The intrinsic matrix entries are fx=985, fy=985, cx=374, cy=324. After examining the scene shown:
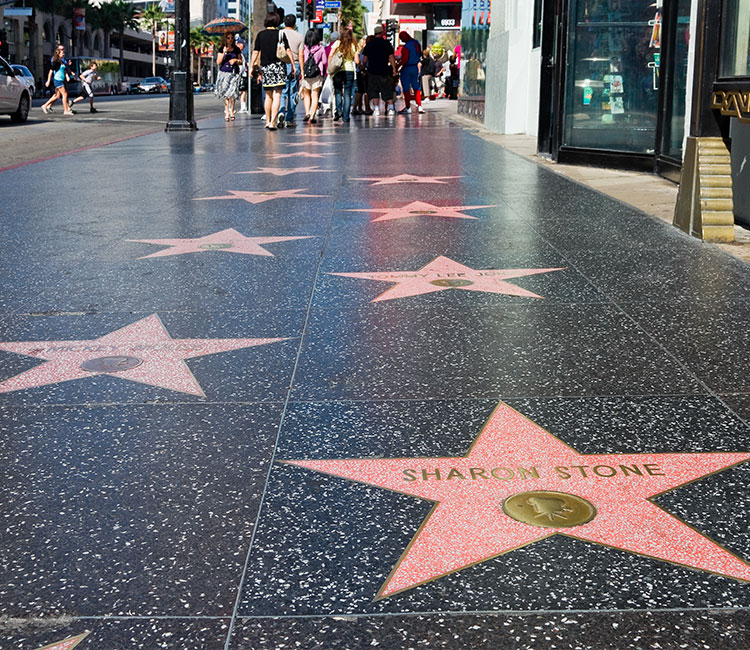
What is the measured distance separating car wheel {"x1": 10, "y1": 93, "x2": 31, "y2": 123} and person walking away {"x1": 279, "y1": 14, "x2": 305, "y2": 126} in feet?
20.9

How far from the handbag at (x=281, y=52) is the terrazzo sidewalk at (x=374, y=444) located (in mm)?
11372

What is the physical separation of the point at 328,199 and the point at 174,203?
1.29m

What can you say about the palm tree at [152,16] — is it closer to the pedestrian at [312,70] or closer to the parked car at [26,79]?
the parked car at [26,79]

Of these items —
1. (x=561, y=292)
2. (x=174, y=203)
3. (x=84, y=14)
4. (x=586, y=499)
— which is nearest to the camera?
(x=586, y=499)

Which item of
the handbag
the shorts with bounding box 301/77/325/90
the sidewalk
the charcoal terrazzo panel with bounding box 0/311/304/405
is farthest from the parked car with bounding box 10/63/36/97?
the charcoal terrazzo panel with bounding box 0/311/304/405

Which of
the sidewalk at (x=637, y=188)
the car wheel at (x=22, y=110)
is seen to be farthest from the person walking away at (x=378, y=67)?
the sidewalk at (x=637, y=188)

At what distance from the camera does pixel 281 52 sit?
16.8m

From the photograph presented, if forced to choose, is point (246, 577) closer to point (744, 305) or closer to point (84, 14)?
point (744, 305)

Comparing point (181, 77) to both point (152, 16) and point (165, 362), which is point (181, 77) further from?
point (152, 16)

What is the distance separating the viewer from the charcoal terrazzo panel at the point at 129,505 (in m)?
1.98

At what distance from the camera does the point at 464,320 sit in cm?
419

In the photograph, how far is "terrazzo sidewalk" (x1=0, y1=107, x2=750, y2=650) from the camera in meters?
1.92

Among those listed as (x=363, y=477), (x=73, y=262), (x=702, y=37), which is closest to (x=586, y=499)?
(x=363, y=477)

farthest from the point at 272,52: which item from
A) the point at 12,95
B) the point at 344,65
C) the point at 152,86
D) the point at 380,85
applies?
the point at 152,86
